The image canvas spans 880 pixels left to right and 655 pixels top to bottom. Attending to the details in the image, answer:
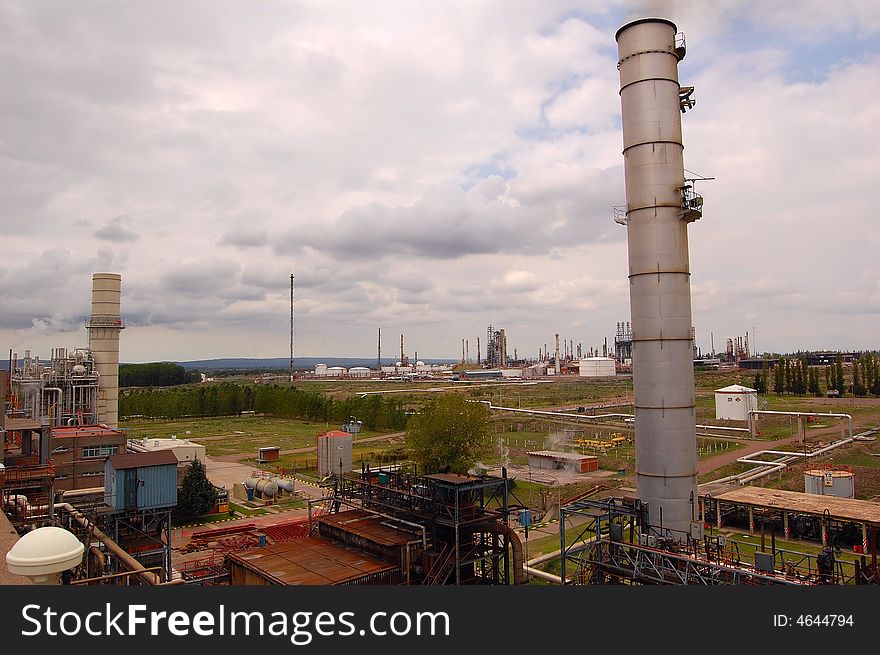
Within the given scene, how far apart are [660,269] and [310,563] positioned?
1632cm

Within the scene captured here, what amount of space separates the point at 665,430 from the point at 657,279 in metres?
5.10

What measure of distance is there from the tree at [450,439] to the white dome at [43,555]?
34637 mm

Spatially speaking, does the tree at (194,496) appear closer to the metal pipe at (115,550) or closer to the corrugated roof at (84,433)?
the corrugated roof at (84,433)

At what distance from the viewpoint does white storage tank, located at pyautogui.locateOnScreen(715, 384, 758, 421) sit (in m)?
78.4

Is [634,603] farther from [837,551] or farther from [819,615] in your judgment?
[837,551]

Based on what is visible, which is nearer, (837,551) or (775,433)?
(837,551)

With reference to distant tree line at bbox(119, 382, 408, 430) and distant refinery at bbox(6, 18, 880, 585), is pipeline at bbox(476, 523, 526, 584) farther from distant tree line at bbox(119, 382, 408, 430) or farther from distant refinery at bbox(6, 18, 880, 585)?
distant tree line at bbox(119, 382, 408, 430)

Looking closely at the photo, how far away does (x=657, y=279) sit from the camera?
69.7 feet

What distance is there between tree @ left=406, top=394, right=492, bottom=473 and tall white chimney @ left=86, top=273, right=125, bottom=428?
2707cm

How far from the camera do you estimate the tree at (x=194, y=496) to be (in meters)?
40.3

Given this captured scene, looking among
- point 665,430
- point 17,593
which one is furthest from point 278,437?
point 17,593

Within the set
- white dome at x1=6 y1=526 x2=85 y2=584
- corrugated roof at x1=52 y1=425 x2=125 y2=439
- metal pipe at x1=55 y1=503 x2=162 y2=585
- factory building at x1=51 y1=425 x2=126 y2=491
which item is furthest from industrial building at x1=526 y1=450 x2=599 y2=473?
white dome at x1=6 y1=526 x2=85 y2=584

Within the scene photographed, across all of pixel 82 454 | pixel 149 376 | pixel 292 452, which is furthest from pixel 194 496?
pixel 149 376

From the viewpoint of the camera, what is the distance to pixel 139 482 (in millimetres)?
24922
